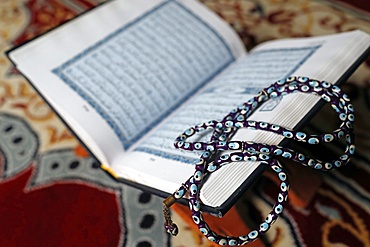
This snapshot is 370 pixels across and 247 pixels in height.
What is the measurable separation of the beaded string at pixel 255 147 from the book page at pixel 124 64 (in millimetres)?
119

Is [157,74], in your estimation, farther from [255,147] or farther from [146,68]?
[255,147]

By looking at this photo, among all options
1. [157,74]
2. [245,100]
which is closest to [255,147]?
[245,100]

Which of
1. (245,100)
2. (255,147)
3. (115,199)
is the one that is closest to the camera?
(255,147)

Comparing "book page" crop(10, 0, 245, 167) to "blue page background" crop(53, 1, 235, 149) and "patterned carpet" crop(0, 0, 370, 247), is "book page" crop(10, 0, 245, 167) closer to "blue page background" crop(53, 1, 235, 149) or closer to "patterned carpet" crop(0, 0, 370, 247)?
"blue page background" crop(53, 1, 235, 149)

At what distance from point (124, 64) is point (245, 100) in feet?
0.61

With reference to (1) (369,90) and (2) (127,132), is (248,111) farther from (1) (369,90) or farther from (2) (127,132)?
(1) (369,90)

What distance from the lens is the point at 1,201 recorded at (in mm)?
701

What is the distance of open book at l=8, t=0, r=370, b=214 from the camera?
1.75 ft

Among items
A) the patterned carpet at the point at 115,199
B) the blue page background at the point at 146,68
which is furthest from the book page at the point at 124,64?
the patterned carpet at the point at 115,199

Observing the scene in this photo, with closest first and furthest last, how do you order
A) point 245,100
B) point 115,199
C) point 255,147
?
point 255,147 → point 245,100 → point 115,199

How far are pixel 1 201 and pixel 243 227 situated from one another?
37 cm

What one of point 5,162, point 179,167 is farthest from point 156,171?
point 5,162

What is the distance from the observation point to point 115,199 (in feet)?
2.26

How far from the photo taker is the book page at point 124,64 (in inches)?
23.6
